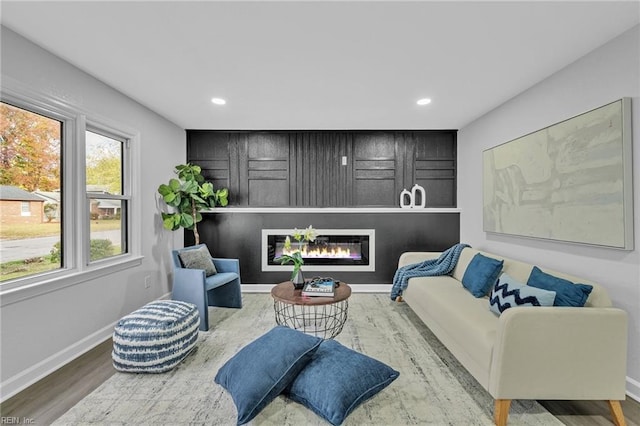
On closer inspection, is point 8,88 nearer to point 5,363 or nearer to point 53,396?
point 5,363

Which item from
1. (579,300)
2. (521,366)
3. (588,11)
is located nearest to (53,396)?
(521,366)

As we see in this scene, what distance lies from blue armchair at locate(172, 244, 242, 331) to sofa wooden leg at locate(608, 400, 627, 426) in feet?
10.3

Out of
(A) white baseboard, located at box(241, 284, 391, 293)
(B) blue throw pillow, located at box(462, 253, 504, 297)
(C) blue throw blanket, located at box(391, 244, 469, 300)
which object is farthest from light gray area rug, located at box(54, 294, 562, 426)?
(A) white baseboard, located at box(241, 284, 391, 293)

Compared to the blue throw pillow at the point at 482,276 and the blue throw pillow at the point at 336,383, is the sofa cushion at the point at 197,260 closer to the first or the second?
the blue throw pillow at the point at 336,383

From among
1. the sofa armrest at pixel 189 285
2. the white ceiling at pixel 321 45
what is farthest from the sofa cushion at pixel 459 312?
the sofa armrest at pixel 189 285

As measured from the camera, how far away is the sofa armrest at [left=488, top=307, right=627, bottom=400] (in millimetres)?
1694

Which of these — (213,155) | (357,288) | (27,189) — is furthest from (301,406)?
(213,155)

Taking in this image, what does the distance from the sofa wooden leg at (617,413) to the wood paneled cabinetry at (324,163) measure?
3043mm

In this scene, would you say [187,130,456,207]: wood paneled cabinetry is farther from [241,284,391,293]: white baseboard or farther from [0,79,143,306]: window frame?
[0,79,143,306]: window frame

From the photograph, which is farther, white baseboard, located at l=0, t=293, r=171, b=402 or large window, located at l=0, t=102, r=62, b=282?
large window, located at l=0, t=102, r=62, b=282

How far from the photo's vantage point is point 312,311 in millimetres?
3604

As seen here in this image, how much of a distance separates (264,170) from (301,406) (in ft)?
11.0

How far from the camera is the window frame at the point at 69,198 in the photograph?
207 cm

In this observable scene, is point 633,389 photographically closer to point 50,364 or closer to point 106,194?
point 50,364
